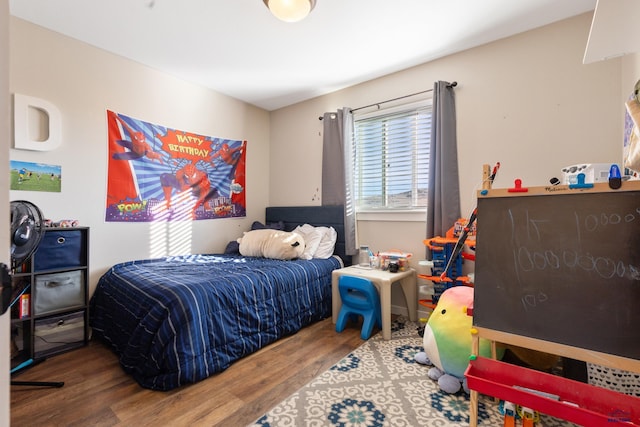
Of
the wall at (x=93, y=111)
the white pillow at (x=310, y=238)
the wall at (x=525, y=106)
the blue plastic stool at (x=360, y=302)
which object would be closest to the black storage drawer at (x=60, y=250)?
the wall at (x=93, y=111)

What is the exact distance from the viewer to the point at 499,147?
2.43 metres

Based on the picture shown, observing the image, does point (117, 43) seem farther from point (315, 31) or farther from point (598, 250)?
point (598, 250)

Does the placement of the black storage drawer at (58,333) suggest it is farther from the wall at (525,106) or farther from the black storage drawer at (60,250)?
the wall at (525,106)

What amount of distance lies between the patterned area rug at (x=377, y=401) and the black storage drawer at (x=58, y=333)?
1773mm

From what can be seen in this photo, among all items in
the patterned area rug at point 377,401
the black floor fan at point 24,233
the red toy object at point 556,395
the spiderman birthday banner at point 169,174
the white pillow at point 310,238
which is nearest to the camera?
the red toy object at point 556,395

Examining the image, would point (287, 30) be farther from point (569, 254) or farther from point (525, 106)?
point (569, 254)

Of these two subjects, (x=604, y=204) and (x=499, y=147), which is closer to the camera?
(x=604, y=204)

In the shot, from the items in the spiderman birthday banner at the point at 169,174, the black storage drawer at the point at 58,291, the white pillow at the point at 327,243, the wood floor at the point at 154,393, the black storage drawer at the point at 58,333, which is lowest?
the wood floor at the point at 154,393

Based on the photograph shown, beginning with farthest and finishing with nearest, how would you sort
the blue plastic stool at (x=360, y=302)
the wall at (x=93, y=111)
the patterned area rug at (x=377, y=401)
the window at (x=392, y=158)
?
the window at (x=392, y=158) → the blue plastic stool at (x=360, y=302) → the wall at (x=93, y=111) → the patterned area rug at (x=377, y=401)

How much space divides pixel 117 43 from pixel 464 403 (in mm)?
3613

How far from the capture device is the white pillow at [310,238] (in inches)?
120

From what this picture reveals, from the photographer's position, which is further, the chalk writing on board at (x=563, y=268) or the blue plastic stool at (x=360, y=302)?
the blue plastic stool at (x=360, y=302)

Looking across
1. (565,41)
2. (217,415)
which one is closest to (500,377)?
(217,415)

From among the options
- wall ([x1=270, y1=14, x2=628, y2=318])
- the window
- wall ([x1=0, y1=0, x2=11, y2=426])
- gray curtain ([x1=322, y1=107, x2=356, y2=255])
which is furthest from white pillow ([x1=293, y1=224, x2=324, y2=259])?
wall ([x1=0, y1=0, x2=11, y2=426])
